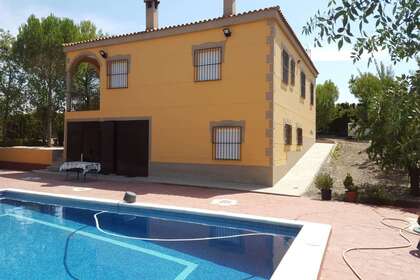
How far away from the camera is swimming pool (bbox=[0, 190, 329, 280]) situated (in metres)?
6.40

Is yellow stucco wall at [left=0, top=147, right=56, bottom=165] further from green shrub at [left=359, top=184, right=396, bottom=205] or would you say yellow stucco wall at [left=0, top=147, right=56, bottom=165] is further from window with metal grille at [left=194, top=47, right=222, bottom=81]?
green shrub at [left=359, top=184, right=396, bottom=205]

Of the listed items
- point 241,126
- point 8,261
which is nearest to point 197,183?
point 241,126

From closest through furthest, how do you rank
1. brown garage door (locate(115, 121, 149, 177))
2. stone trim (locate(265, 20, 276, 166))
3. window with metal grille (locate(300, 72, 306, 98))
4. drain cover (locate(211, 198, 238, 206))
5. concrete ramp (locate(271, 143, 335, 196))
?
drain cover (locate(211, 198, 238, 206)) < concrete ramp (locate(271, 143, 335, 196)) < stone trim (locate(265, 20, 276, 166)) < brown garage door (locate(115, 121, 149, 177)) < window with metal grille (locate(300, 72, 306, 98))

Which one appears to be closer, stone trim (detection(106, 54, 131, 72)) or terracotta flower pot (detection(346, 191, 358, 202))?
terracotta flower pot (detection(346, 191, 358, 202))

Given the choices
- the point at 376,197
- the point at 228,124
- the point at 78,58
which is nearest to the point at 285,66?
the point at 228,124

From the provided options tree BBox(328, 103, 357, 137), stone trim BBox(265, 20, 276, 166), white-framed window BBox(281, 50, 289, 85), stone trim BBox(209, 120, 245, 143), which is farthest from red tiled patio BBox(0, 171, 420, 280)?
tree BBox(328, 103, 357, 137)

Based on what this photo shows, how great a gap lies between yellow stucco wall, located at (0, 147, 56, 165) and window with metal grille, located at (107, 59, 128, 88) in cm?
584

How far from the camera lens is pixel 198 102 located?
16781 mm

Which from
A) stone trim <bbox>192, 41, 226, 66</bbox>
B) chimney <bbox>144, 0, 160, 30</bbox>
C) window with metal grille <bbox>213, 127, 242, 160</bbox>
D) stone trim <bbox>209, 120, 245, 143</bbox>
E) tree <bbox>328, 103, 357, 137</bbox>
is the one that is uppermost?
chimney <bbox>144, 0, 160, 30</bbox>

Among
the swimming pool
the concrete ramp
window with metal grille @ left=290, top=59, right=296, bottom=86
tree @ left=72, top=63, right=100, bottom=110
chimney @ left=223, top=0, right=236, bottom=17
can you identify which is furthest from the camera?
tree @ left=72, top=63, right=100, bottom=110

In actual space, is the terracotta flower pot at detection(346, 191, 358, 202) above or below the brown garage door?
below

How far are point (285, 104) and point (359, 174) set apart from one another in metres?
4.82

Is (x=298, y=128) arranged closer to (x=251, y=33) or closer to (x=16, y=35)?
(x=251, y=33)

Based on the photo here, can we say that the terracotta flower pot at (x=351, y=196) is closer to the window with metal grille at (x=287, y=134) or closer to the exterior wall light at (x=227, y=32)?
the window with metal grille at (x=287, y=134)
